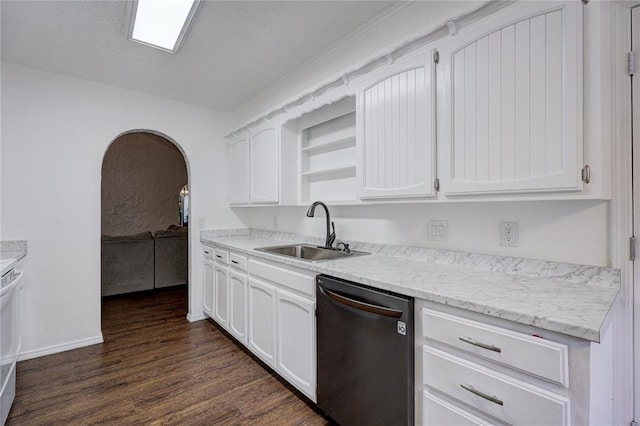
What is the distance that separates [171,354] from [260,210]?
1.71 metres

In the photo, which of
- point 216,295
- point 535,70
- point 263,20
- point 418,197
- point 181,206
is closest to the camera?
point 535,70

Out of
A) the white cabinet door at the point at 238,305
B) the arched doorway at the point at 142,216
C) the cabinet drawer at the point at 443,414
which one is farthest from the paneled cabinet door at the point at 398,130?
the arched doorway at the point at 142,216

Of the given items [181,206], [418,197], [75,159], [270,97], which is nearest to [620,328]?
[418,197]

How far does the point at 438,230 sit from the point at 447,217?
10 centimetres

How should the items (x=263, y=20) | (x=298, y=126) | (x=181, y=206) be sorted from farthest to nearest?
1. (x=181, y=206)
2. (x=298, y=126)
3. (x=263, y=20)

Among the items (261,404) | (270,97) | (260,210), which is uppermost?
(270,97)

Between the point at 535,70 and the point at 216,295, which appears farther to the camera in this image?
the point at 216,295

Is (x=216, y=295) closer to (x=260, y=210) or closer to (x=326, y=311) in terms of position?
(x=260, y=210)

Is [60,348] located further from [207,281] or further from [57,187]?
[57,187]

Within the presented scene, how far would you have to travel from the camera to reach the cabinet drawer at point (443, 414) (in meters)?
1.09

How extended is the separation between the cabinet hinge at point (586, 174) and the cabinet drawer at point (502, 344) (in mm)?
612

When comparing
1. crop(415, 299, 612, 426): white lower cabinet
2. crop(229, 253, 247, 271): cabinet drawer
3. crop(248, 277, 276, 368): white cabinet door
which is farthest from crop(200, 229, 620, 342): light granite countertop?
crop(229, 253, 247, 271): cabinet drawer

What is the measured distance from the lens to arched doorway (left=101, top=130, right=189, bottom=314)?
4262mm

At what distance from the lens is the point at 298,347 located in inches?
75.0
